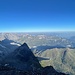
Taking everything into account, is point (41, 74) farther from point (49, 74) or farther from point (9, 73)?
point (9, 73)

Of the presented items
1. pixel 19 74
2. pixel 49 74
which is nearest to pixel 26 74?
pixel 19 74

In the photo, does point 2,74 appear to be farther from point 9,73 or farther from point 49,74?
point 49,74

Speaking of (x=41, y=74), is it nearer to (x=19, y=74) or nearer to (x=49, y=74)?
(x=49, y=74)

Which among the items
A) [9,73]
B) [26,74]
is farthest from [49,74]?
[9,73]

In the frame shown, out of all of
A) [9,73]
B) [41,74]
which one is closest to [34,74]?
[41,74]

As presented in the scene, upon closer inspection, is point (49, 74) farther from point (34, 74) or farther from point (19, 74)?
point (19, 74)

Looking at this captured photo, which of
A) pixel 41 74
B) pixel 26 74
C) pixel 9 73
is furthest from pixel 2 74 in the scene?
pixel 41 74
